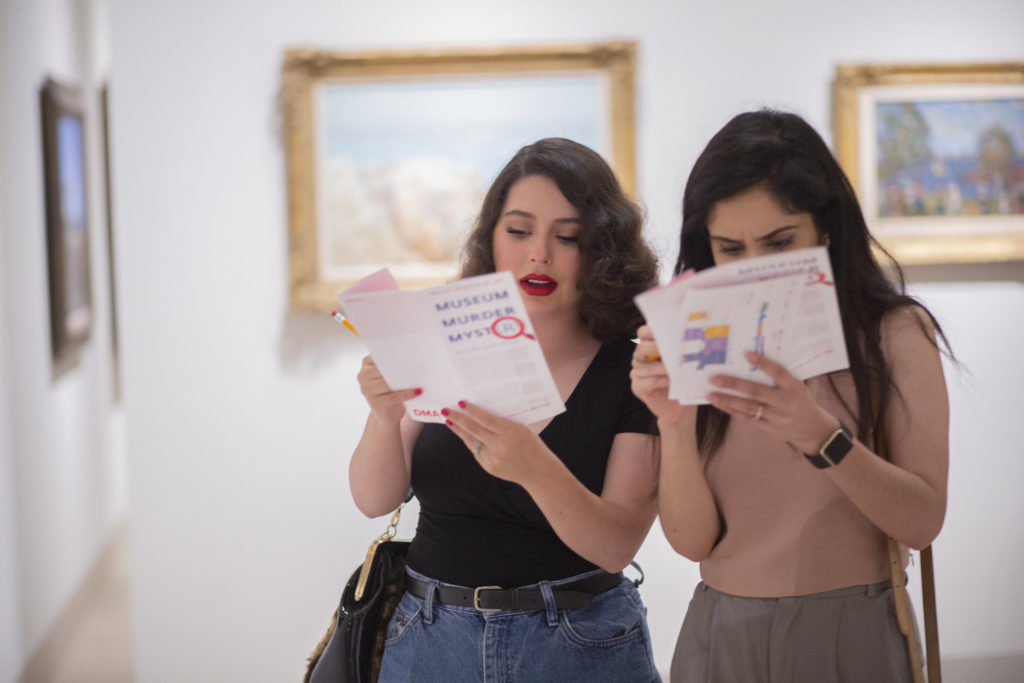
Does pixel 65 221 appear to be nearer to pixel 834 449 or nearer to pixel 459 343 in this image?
pixel 459 343

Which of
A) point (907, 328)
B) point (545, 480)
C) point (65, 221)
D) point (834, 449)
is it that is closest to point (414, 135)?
point (545, 480)

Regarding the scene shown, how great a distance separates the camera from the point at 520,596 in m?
1.61

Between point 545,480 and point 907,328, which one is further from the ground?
point 907,328

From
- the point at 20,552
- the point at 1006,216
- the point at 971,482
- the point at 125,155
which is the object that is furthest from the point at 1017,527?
the point at 20,552

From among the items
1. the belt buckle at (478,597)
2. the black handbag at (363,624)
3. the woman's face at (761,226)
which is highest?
the woman's face at (761,226)

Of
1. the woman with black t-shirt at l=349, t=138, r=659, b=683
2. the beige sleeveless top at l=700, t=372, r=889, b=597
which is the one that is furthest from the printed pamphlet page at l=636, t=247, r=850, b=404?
the woman with black t-shirt at l=349, t=138, r=659, b=683

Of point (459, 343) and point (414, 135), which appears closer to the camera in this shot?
point (459, 343)

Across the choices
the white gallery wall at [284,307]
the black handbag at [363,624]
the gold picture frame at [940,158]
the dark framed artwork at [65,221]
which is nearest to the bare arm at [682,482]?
the black handbag at [363,624]

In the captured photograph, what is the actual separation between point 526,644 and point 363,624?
0.33 meters

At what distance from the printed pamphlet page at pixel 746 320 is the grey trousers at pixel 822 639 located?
378mm

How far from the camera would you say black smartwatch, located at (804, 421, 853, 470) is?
1295mm

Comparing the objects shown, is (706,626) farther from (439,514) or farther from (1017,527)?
(1017,527)

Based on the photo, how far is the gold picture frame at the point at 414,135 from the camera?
305 cm

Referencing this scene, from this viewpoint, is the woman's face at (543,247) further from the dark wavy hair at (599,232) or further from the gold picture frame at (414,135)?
the gold picture frame at (414,135)
